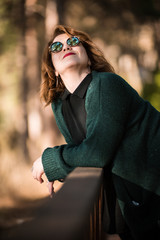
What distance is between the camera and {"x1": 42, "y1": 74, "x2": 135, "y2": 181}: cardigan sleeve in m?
1.59

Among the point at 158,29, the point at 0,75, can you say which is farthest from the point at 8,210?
the point at 158,29

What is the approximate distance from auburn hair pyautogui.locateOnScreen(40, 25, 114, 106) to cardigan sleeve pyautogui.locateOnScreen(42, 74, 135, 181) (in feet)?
2.02

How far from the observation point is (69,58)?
2.12 metres

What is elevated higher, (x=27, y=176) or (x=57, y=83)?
(x=57, y=83)

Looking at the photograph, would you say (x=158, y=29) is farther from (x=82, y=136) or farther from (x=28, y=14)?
(x=82, y=136)

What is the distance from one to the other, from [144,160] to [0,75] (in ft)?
47.7

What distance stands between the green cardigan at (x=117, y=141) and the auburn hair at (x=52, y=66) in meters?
0.59

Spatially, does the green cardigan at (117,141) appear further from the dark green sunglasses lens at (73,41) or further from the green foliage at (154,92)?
the green foliage at (154,92)

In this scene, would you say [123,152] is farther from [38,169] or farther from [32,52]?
[32,52]

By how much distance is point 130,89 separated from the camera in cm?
179

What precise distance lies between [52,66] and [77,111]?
2.02 ft

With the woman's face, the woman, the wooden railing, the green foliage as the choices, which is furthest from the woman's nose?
the green foliage

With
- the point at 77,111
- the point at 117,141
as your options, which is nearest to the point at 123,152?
the point at 117,141

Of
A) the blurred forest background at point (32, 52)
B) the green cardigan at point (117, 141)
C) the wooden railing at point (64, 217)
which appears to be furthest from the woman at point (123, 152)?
the blurred forest background at point (32, 52)
